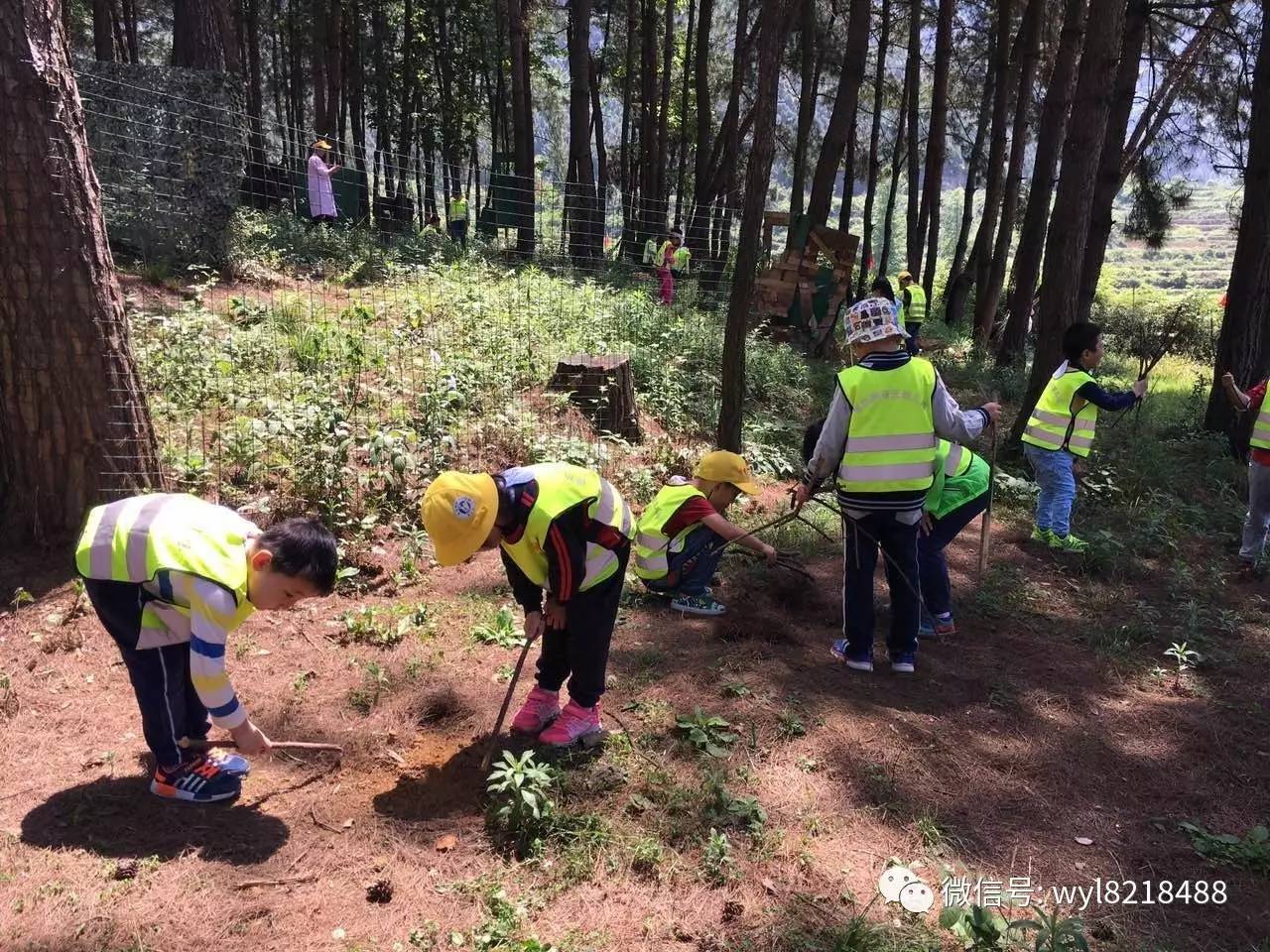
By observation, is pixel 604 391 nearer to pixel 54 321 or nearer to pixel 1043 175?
pixel 54 321

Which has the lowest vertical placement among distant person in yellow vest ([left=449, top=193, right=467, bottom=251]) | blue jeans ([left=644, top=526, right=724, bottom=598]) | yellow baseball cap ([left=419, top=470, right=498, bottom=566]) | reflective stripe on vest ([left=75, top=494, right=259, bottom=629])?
blue jeans ([left=644, top=526, right=724, bottom=598])

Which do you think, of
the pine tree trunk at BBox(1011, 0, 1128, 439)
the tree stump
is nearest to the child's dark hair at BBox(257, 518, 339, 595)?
the tree stump

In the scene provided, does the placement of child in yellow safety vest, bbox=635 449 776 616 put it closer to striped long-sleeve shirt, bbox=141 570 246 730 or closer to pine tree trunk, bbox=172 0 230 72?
striped long-sleeve shirt, bbox=141 570 246 730

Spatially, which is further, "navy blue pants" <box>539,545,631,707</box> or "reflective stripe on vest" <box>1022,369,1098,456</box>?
"reflective stripe on vest" <box>1022,369,1098,456</box>

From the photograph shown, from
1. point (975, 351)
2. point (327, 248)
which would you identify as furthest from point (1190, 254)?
point (327, 248)

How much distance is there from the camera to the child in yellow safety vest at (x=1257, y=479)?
18.8 feet

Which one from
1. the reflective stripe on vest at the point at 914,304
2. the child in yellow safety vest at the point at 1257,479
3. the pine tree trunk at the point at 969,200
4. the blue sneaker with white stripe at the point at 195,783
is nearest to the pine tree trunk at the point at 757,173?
the child in yellow safety vest at the point at 1257,479

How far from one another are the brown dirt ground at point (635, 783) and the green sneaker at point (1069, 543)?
51.9 inches

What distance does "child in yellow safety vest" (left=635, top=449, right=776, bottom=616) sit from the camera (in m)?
4.47

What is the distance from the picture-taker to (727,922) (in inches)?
100

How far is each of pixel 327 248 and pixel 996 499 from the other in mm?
9282

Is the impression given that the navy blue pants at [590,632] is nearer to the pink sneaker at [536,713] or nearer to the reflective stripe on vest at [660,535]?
the pink sneaker at [536,713]

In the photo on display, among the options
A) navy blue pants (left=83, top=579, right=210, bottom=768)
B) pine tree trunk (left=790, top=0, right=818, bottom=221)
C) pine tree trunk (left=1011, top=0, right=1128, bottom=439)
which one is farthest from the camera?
pine tree trunk (left=790, top=0, right=818, bottom=221)

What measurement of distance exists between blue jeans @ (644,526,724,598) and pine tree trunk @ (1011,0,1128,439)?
15.8ft
